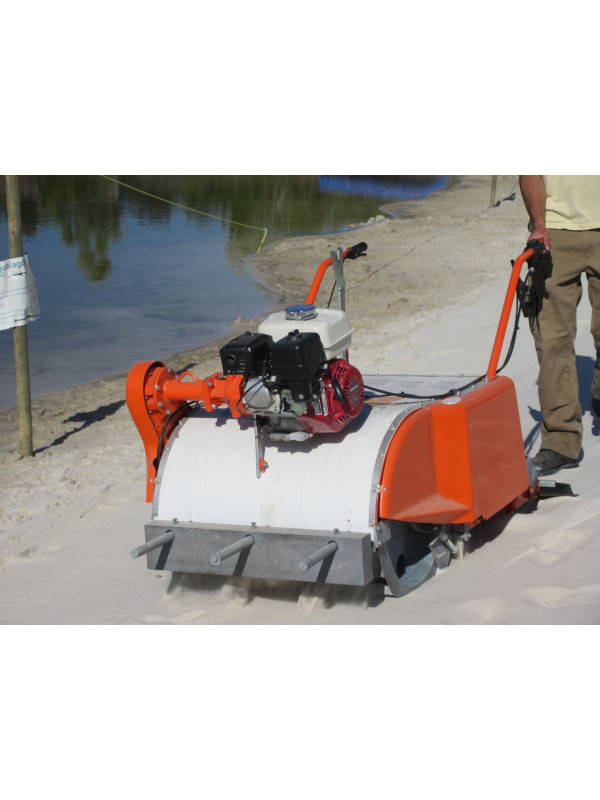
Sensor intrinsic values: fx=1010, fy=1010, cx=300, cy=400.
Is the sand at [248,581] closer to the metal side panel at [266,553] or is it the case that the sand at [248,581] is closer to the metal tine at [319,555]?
the metal side panel at [266,553]

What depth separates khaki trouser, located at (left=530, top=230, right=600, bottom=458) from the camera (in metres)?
5.08

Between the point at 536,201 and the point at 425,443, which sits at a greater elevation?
the point at 536,201

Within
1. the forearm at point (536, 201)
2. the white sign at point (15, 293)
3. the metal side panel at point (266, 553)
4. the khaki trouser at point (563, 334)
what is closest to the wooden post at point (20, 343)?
the white sign at point (15, 293)

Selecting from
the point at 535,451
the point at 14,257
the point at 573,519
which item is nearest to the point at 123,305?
the point at 14,257

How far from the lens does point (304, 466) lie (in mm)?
3812

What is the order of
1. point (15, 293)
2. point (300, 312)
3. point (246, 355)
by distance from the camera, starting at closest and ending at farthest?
point (246, 355) < point (300, 312) < point (15, 293)

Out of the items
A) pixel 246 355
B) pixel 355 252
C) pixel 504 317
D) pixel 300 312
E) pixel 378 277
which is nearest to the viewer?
pixel 246 355

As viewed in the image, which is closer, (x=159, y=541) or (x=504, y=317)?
(x=159, y=541)

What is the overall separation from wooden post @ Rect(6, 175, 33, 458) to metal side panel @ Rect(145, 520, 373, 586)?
2876mm

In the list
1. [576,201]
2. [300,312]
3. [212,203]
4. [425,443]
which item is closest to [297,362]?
[300,312]

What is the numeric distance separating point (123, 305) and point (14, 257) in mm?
5661

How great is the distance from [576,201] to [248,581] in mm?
2526

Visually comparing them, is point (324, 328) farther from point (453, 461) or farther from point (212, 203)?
point (212, 203)

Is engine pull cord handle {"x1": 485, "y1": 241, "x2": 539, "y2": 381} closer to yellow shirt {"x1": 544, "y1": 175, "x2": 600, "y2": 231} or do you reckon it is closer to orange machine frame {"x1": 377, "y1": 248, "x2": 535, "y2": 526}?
orange machine frame {"x1": 377, "y1": 248, "x2": 535, "y2": 526}
